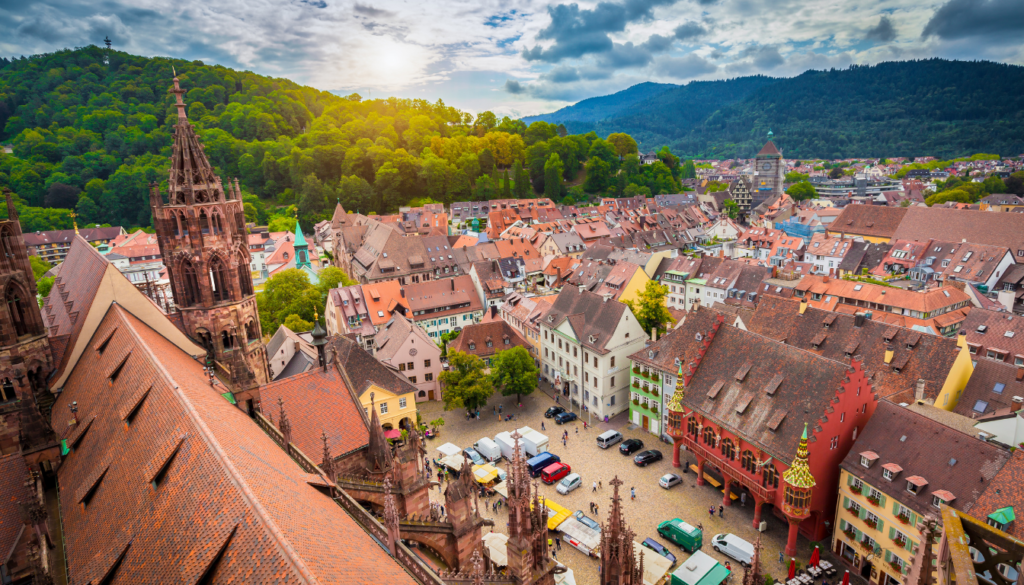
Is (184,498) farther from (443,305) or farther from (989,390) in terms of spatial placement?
(443,305)

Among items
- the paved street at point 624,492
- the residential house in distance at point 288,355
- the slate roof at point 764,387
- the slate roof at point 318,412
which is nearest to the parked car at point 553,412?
the paved street at point 624,492

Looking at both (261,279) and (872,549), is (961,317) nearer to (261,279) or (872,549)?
(872,549)

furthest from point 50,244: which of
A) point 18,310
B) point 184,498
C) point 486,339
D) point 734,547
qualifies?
point 734,547

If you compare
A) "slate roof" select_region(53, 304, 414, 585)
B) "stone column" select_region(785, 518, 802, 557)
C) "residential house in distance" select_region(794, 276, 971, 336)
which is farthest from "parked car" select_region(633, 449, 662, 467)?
"slate roof" select_region(53, 304, 414, 585)

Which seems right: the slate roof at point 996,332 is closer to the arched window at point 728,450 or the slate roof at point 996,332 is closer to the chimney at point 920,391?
the chimney at point 920,391

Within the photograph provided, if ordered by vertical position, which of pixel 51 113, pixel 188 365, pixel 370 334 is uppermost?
pixel 51 113

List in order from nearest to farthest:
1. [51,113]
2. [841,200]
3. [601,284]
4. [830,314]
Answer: [830,314] → [601,284] → [51,113] → [841,200]

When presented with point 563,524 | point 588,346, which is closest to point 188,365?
point 563,524
